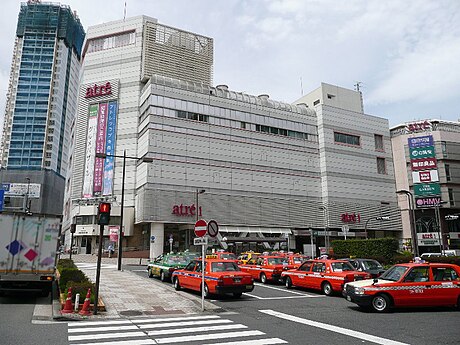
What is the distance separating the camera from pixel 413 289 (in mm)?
11383

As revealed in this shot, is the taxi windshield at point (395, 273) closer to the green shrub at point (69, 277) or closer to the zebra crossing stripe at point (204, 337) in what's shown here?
the zebra crossing stripe at point (204, 337)

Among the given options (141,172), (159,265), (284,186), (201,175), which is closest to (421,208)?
(284,186)

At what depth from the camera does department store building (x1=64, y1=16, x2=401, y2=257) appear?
50781mm

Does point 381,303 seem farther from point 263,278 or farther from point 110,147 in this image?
point 110,147

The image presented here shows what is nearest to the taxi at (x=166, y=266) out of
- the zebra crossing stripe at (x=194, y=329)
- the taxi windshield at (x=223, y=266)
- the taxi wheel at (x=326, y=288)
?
the taxi windshield at (x=223, y=266)

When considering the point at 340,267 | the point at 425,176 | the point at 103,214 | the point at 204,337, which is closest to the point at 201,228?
the point at 103,214

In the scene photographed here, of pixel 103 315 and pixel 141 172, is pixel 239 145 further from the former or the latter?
pixel 103 315

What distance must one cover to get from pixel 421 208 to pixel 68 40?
99.3 meters

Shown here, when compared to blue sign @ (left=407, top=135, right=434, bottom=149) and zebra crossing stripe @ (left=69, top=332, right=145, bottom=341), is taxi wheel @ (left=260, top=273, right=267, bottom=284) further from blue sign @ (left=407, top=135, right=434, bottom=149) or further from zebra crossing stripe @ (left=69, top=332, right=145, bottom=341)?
blue sign @ (left=407, top=135, right=434, bottom=149)

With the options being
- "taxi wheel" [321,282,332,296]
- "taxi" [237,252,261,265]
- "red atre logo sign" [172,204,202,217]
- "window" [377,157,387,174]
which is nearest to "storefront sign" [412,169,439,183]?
"window" [377,157,387,174]

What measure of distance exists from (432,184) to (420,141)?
752 centimetres

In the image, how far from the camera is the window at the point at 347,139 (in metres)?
63.9

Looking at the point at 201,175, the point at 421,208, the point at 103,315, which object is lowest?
the point at 103,315

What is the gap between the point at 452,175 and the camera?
6044cm
